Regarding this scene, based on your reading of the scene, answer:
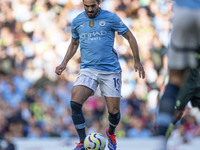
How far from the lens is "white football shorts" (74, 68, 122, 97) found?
641 centimetres

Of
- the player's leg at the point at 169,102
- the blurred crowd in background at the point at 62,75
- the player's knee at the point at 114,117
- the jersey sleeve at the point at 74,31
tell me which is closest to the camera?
the player's leg at the point at 169,102

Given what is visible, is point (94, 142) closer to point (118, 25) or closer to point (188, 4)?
point (118, 25)

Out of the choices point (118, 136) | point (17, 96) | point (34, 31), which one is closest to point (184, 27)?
point (118, 136)

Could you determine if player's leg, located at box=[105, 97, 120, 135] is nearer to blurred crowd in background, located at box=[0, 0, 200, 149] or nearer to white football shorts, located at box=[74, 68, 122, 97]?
white football shorts, located at box=[74, 68, 122, 97]

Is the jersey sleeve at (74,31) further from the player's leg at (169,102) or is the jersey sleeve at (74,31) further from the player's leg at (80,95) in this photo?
the player's leg at (169,102)

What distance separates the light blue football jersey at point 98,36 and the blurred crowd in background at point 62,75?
187 inches

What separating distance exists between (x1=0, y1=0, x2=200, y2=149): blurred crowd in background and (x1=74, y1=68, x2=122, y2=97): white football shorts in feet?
14.9

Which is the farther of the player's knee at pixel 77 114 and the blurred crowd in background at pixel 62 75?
the blurred crowd in background at pixel 62 75

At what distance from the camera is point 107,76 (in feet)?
21.4

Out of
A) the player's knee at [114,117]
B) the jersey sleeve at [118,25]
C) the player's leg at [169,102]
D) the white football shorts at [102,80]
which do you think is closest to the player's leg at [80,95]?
the white football shorts at [102,80]

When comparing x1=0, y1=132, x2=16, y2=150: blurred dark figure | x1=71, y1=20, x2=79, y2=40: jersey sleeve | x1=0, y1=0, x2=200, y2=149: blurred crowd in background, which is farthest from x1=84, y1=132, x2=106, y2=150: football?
x1=0, y1=0, x2=200, y2=149: blurred crowd in background

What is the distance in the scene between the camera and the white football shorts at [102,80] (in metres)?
6.41

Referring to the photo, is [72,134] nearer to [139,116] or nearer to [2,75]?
[139,116]

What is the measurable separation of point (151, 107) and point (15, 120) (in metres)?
3.87
